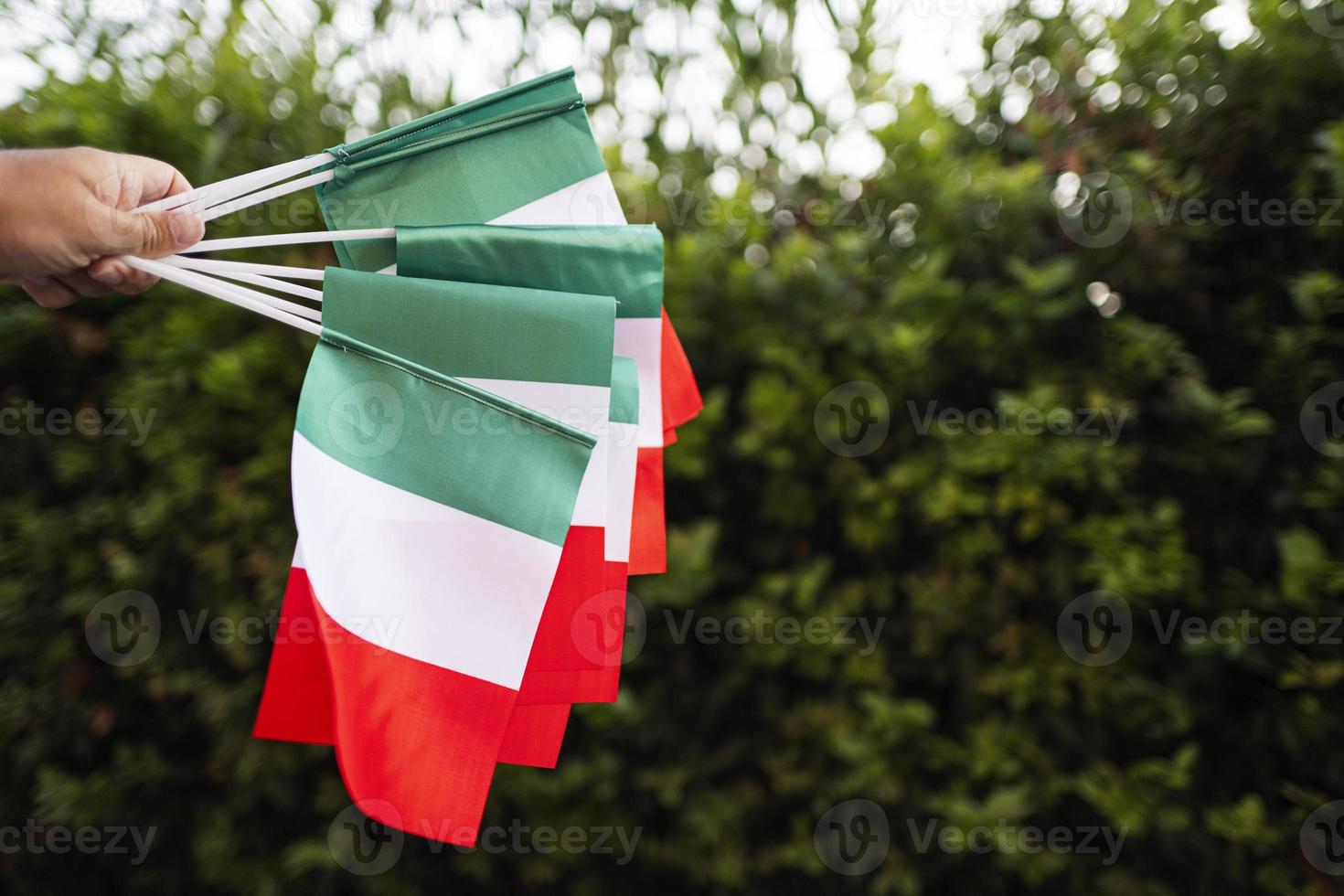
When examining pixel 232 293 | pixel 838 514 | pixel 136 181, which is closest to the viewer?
pixel 232 293

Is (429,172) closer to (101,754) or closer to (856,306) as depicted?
(856,306)

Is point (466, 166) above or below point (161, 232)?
above

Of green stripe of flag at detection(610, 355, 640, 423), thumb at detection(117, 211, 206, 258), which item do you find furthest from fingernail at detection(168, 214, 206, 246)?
green stripe of flag at detection(610, 355, 640, 423)

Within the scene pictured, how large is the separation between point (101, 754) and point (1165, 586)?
2753mm

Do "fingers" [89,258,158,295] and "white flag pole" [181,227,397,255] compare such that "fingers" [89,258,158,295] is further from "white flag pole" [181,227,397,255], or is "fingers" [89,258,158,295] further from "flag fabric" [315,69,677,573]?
"flag fabric" [315,69,677,573]

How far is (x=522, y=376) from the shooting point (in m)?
1.01

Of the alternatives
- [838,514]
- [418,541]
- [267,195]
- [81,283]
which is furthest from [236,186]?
[838,514]

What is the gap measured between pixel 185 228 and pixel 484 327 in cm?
39

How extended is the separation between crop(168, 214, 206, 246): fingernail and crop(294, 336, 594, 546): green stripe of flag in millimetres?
→ 251

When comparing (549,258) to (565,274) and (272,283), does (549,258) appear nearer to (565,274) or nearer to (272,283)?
(565,274)

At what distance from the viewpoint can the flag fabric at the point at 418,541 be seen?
2.94 feet

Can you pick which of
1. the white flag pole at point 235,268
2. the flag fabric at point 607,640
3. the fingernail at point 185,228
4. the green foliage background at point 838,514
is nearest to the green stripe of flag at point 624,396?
the flag fabric at point 607,640

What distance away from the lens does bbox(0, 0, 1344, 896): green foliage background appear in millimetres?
1909

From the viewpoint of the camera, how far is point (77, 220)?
97cm
